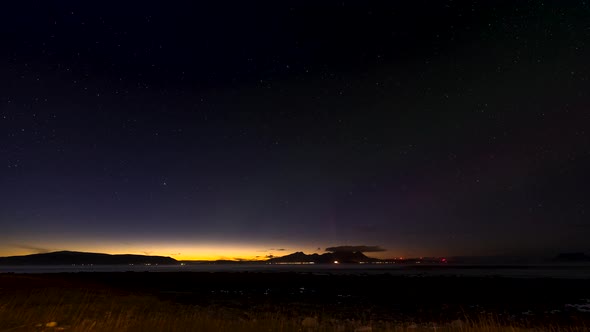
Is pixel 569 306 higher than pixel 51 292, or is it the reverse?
pixel 51 292

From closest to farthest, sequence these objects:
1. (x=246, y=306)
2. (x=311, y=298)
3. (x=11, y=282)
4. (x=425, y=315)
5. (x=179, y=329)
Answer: (x=179, y=329), (x=425, y=315), (x=11, y=282), (x=246, y=306), (x=311, y=298)

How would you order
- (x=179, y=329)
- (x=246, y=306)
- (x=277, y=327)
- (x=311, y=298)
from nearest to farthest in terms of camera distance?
(x=179, y=329)
(x=277, y=327)
(x=246, y=306)
(x=311, y=298)

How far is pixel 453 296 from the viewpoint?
A: 144ft

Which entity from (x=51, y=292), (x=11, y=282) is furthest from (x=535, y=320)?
(x=11, y=282)

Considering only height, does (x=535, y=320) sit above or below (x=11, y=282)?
below

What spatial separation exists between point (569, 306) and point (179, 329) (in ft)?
114

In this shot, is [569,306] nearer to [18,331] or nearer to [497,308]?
[497,308]

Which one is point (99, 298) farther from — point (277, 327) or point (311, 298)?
point (277, 327)

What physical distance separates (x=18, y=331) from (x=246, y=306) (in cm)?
2331

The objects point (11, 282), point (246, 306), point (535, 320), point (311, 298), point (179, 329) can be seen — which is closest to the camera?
point (179, 329)

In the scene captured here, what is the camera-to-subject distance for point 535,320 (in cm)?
2773

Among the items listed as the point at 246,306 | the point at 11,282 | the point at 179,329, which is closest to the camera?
the point at 179,329

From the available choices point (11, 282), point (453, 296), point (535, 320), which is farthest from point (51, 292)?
point (453, 296)

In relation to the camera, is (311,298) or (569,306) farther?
(311,298)
